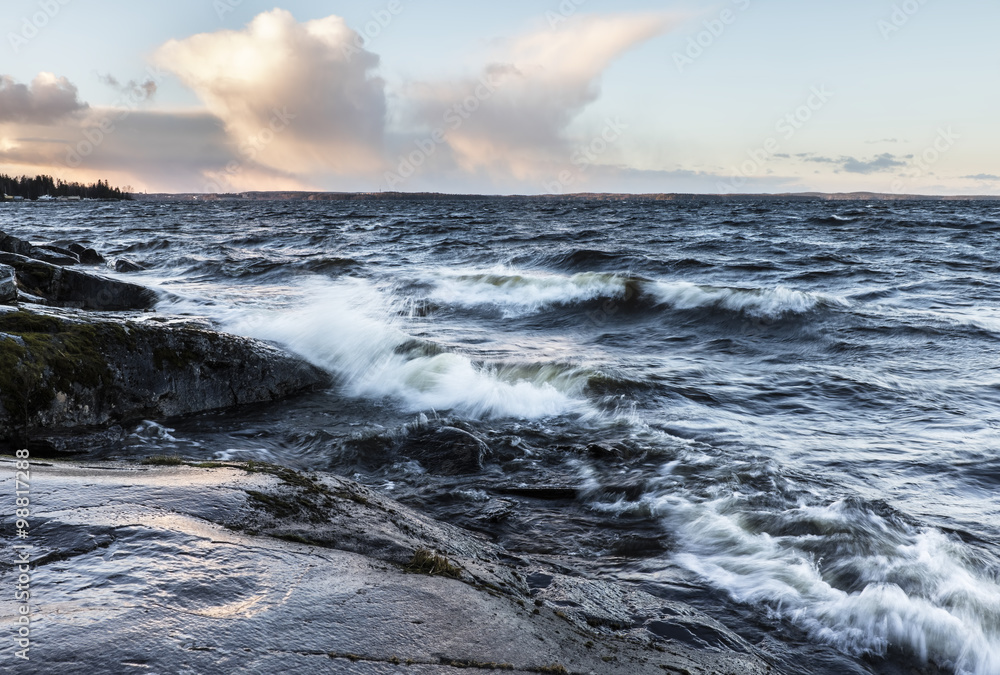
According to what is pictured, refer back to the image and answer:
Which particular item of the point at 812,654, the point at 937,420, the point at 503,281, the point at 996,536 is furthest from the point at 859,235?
the point at 812,654

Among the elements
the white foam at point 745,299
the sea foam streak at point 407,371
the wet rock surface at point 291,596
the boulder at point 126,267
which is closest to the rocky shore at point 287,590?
the wet rock surface at point 291,596

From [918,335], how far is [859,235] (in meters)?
23.7

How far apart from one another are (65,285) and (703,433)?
1032cm

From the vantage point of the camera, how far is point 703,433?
6.09m

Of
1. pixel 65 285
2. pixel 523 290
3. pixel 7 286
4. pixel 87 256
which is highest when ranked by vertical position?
pixel 87 256

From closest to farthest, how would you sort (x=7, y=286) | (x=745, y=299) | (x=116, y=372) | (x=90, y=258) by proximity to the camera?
1. (x=116, y=372)
2. (x=7, y=286)
3. (x=745, y=299)
4. (x=90, y=258)

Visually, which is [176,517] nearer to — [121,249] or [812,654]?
[812,654]

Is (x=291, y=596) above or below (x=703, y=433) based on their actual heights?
above

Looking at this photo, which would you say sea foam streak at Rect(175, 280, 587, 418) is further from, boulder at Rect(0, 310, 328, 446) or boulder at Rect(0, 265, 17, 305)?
boulder at Rect(0, 265, 17, 305)

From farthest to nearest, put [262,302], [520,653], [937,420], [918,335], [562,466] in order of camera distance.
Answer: [262,302]
[918,335]
[937,420]
[562,466]
[520,653]

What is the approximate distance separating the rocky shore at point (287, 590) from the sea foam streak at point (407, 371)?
9.95ft

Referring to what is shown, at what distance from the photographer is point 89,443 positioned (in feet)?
16.3

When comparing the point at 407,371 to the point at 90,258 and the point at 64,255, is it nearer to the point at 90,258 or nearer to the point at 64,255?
the point at 64,255

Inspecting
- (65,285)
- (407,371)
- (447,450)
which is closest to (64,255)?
(65,285)
